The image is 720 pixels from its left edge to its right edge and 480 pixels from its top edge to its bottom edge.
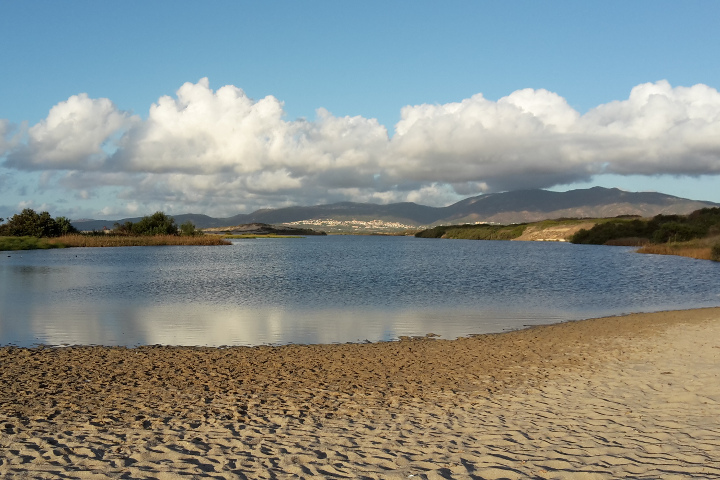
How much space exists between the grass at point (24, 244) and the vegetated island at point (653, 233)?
324 ft

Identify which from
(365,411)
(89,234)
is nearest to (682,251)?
(365,411)

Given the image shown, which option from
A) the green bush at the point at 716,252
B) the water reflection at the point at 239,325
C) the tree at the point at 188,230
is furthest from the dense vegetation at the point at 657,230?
the tree at the point at 188,230

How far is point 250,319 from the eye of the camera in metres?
25.0

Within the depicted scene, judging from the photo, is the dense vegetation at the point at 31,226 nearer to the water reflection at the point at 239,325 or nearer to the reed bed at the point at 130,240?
the reed bed at the point at 130,240

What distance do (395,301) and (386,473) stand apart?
23.4 meters

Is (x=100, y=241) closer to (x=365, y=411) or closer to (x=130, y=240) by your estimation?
(x=130, y=240)

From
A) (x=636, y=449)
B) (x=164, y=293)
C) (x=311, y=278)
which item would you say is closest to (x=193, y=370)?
(x=636, y=449)

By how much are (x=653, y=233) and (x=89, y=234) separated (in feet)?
→ 377

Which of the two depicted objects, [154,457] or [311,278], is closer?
[154,457]

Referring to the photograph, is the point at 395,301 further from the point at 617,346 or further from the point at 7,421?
the point at 7,421

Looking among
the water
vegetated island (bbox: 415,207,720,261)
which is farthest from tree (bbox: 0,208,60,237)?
vegetated island (bbox: 415,207,720,261)

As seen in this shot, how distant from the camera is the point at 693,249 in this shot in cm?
7456

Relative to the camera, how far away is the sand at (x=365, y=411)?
7.98 metres

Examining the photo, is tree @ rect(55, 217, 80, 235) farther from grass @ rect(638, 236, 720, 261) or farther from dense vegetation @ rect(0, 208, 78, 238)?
grass @ rect(638, 236, 720, 261)
